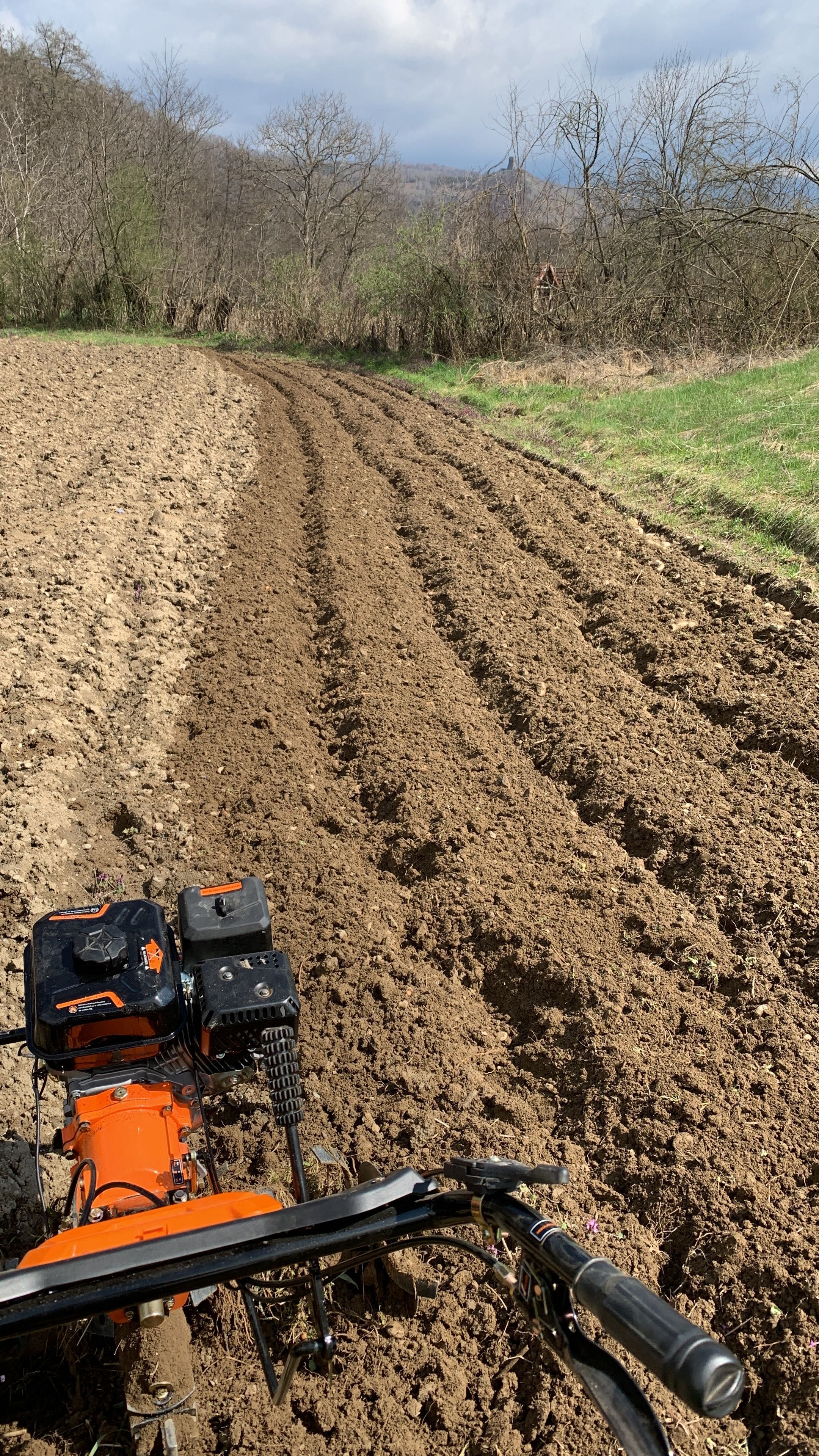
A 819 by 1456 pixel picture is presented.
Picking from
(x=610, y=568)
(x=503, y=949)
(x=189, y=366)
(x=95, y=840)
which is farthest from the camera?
(x=189, y=366)

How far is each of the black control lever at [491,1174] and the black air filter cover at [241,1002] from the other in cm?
80

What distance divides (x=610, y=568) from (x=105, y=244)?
2395cm

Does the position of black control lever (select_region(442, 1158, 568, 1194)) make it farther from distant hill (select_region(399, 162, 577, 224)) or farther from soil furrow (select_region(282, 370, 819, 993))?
distant hill (select_region(399, 162, 577, 224))

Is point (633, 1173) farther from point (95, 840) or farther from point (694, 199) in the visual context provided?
point (694, 199)

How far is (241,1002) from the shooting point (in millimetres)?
2023

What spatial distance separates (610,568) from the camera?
261 inches

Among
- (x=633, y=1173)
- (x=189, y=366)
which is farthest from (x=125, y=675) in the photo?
(x=189, y=366)

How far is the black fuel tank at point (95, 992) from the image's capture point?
1978mm

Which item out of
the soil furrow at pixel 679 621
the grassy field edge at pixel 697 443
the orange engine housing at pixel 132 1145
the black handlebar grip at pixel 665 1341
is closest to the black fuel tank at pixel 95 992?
the orange engine housing at pixel 132 1145

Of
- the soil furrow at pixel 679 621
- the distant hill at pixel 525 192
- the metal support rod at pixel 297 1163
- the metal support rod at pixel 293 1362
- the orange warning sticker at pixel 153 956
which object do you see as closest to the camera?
the metal support rod at pixel 293 1362

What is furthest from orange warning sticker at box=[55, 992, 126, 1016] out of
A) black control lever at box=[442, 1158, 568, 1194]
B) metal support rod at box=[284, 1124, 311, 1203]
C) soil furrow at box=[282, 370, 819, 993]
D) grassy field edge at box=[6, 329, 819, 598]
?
grassy field edge at box=[6, 329, 819, 598]

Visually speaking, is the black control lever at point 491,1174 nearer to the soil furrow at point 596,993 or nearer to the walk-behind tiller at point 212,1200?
the walk-behind tiller at point 212,1200

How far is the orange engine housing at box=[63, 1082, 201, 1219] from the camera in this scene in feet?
5.91

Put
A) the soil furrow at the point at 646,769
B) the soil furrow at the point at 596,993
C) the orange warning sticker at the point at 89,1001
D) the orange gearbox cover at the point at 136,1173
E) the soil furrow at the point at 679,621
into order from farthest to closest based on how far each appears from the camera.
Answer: the soil furrow at the point at 679,621 → the soil furrow at the point at 646,769 → the soil furrow at the point at 596,993 → the orange warning sticker at the point at 89,1001 → the orange gearbox cover at the point at 136,1173
